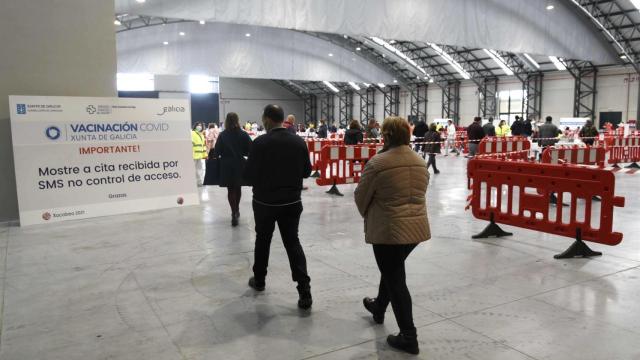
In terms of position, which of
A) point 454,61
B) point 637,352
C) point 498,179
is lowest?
point 637,352

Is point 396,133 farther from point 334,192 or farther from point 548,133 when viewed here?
point 548,133

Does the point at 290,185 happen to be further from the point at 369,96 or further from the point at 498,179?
the point at 369,96

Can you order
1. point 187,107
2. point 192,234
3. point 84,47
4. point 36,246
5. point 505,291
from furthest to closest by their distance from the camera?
point 187,107 < point 84,47 < point 192,234 < point 36,246 < point 505,291

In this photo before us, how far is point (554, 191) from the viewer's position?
21.0 ft

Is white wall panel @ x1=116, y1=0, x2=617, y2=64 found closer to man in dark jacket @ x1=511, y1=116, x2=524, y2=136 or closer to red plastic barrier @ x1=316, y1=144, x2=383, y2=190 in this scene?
man in dark jacket @ x1=511, y1=116, x2=524, y2=136

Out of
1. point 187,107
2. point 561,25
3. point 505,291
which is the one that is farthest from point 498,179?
point 561,25

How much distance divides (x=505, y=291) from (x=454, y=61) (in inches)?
1345

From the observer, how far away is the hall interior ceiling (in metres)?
15.8

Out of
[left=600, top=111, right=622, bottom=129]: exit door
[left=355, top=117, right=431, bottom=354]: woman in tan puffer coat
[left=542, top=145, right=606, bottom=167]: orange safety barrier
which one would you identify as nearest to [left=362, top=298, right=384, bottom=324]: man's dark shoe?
[left=355, top=117, right=431, bottom=354]: woman in tan puffer coat

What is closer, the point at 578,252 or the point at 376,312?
the point at 376,312

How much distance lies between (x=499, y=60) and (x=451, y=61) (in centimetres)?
348

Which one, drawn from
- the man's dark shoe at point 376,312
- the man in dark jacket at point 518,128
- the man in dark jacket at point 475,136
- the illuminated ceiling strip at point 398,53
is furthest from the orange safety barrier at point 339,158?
the illuminated ceiling strip at point 398,53

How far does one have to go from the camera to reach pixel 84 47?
8.56 metres

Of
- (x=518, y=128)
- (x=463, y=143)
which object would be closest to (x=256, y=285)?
(x=518, y=128)
